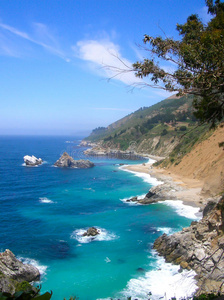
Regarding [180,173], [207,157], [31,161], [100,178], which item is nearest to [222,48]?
[207,157]

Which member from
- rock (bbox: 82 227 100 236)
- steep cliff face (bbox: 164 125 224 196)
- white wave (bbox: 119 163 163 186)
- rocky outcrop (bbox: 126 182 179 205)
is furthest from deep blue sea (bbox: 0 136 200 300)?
steep cliff face (bbox: 164 125 224 196)

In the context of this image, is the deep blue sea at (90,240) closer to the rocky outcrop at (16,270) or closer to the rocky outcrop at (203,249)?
the rocky outcrop at (203,249)

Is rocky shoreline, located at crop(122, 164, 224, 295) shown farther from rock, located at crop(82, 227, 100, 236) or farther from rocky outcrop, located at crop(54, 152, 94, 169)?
rocky outcrop, located at crop(54, 152, 94, 169)

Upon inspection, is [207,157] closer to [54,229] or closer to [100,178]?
[100,178]

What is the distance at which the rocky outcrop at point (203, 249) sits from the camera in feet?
67.7

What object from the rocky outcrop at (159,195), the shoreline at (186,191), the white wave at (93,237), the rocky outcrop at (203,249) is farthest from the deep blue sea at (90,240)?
the shoreline at (186,191)

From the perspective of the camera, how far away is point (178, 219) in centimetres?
3741

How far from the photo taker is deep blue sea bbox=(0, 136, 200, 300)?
22.4 meters

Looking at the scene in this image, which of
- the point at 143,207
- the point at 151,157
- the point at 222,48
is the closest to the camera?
the point at 222,48

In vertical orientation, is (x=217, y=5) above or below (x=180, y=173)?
above

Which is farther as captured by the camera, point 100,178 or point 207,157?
point 100,178

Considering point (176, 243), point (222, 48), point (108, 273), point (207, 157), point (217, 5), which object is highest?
point (217, 5)

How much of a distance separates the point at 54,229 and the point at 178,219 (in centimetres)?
1770

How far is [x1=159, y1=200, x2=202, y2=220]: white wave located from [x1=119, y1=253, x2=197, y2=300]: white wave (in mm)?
14973
